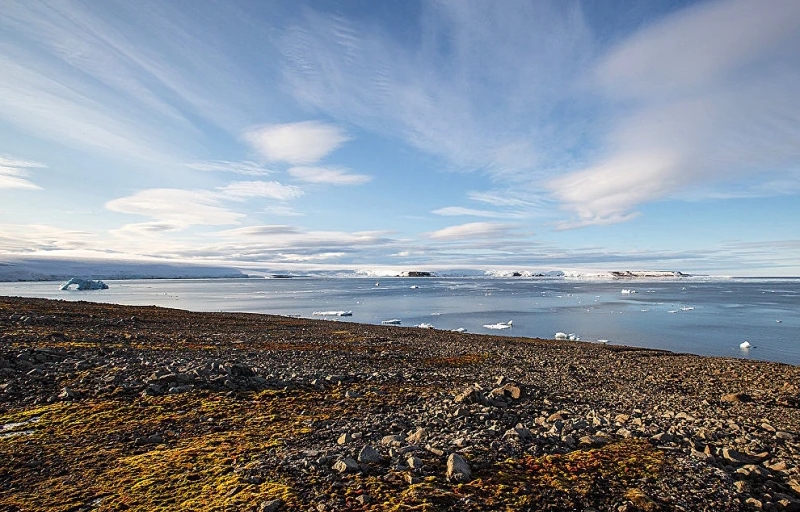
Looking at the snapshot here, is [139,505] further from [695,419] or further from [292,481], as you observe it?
[695,419]

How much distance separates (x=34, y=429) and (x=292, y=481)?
19.7ft

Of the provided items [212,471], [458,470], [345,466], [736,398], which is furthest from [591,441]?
[736,398]

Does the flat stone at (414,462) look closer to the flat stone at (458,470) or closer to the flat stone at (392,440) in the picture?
the flat stone at (458,470)

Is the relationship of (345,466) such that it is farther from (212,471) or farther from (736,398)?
(736,398)

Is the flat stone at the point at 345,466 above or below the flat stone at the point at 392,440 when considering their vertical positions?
above

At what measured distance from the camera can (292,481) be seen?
20.0ft

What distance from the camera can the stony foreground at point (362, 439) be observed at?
5879mm

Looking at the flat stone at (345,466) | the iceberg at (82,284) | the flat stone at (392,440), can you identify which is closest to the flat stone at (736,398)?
the flat stone at (392,440)

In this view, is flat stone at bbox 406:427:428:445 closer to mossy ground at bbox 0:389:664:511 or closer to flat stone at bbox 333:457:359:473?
mossy ground at bbox 0:389:664:511

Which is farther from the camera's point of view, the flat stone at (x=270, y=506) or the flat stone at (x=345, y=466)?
the flat stone at (x=345, y=466)

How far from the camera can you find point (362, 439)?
7.95 meters

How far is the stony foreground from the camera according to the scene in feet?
19.3

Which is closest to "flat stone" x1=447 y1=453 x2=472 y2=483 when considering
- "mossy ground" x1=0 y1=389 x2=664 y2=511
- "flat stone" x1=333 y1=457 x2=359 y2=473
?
"mossy ground" x1=0 y1=389 x2=664 y2=511

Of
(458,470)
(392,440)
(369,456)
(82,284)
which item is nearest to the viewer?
(458,470)
